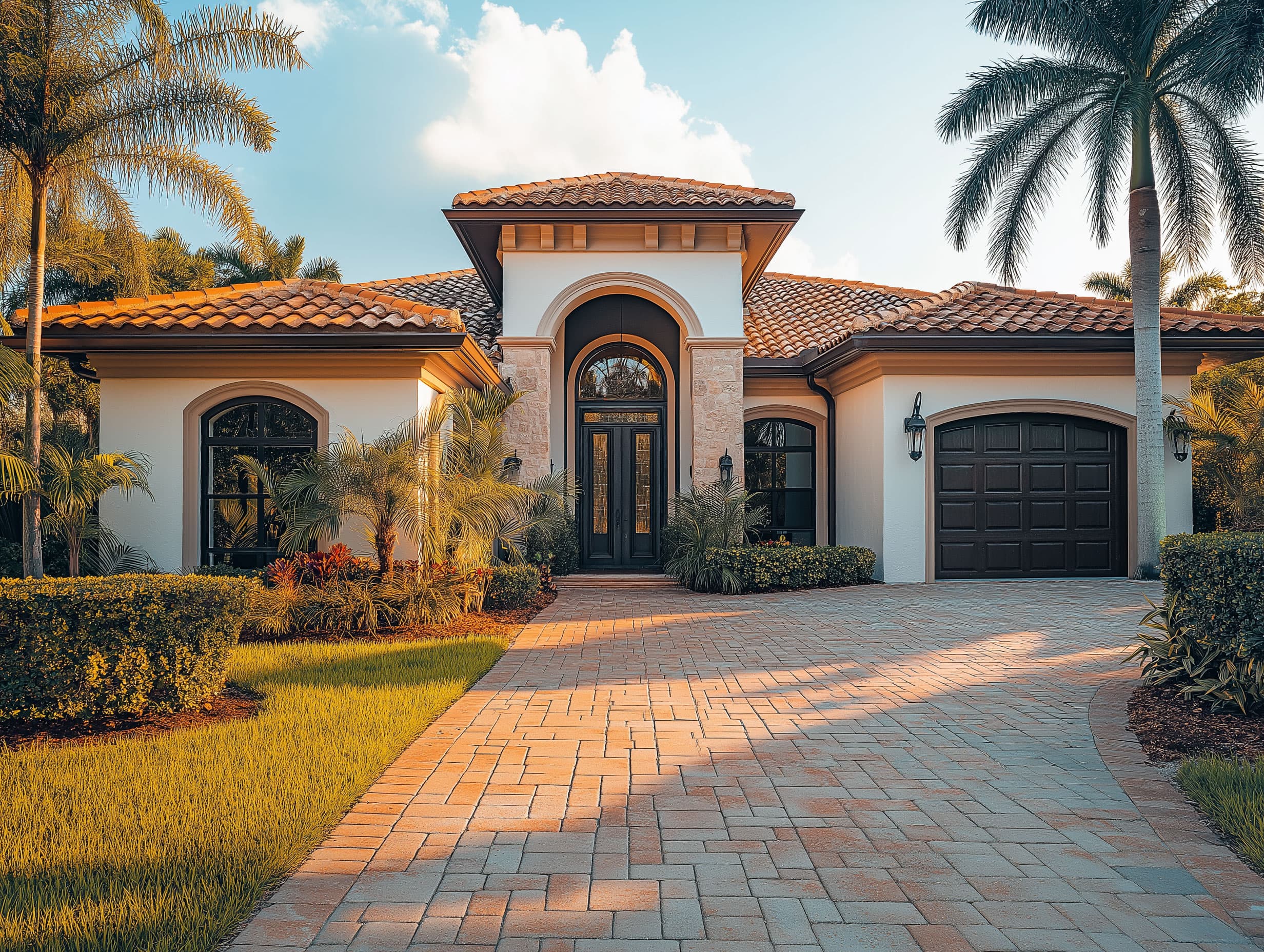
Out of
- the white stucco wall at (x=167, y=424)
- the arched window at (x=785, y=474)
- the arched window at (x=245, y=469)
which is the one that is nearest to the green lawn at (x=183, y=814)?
the white stucco wall at (x=167, y=424)

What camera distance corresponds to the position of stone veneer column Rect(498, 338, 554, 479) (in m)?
13.6

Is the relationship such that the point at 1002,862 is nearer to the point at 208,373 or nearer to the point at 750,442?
the point at 208,373

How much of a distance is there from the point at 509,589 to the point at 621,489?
17.2 feet

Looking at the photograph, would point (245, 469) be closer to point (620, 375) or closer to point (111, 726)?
point (111, 726)

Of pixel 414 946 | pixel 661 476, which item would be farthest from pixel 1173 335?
pixel 414 946

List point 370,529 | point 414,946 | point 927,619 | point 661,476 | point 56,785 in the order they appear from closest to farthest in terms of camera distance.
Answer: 1. point 414,946
2. point 56,785
3. point 927,619
4. point 370,529
5. point 661,476

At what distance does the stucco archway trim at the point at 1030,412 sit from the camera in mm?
12844

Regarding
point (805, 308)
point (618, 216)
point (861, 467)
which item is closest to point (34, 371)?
point (618, 216)

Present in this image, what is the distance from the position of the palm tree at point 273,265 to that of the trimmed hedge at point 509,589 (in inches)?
772

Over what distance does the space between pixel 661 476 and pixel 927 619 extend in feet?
22.7

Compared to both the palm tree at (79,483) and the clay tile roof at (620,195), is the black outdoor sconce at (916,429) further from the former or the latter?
the palm tree at (79,483)

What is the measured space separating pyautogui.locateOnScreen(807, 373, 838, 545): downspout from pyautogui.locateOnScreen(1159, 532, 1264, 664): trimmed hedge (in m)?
9.98

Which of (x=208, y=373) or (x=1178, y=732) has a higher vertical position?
(x=208, y=373)

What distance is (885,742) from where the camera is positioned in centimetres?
473
